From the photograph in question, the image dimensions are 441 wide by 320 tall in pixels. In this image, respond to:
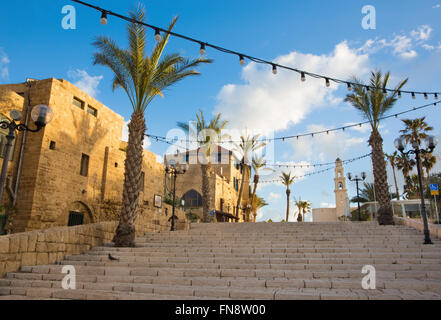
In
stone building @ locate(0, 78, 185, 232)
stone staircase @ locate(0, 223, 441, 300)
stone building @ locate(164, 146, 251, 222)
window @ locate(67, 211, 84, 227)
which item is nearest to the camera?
stone staircase @ locate(0, 223, 441, 300)

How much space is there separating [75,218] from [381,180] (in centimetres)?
1610

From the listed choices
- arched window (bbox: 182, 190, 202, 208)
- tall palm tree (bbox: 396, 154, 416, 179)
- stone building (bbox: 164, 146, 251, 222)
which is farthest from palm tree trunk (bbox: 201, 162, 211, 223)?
tall palm tree (bbox: 396, 154, 416, 179)

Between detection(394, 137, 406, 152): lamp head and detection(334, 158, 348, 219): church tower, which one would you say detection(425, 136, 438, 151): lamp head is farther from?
detection(334, 158, 348, 219): church tower

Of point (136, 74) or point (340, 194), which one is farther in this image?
point (340, 194)

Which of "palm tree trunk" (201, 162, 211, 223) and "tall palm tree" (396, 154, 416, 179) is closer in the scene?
"palm tree trunk" (201, 162, 211, 223)

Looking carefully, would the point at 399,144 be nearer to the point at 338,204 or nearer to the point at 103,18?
the point at 103,18

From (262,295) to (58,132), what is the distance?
1411cm

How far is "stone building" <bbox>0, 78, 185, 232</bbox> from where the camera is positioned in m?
13.6

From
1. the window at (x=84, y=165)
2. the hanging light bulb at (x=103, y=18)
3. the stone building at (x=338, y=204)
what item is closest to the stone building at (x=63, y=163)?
the window at (x=84, y=165)

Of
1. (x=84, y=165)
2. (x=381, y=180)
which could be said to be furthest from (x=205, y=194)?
(x=381, y=180)

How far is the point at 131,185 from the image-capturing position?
1061cm

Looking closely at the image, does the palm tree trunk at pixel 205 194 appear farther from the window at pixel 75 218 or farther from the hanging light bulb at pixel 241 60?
the hanging light bulb at pixel 241 60

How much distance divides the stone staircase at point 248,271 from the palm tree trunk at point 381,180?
123 inches
